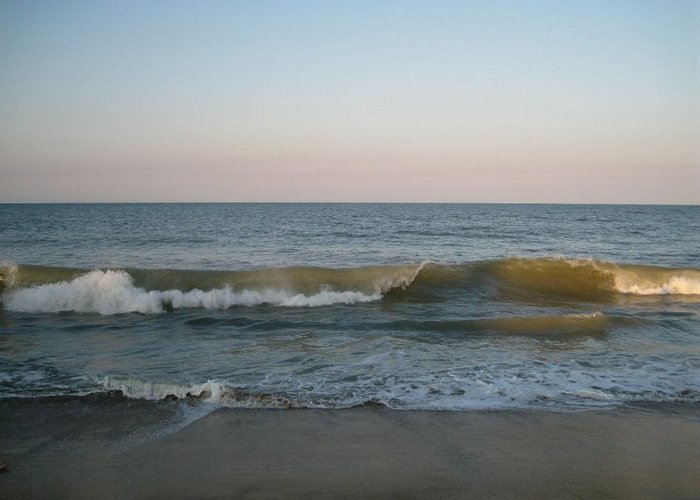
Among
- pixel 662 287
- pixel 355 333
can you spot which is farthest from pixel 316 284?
pixel 662 287

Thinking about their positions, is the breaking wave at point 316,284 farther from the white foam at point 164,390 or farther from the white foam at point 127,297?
the white foam at point 164,390

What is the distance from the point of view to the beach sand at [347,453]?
13.7 ft

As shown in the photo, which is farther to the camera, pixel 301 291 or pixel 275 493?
pixel 301 291

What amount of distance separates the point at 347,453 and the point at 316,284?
10.4 m

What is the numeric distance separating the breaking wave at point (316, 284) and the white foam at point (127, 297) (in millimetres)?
25

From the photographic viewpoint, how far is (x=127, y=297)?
13328 millimetres

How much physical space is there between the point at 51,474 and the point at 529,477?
4116mm

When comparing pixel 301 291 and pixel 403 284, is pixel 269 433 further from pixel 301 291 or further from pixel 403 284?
pixel 403 284

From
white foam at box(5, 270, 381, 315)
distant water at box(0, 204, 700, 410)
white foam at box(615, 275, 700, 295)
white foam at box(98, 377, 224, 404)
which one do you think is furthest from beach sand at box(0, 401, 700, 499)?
white foam at box(615, 275, 700, 295)

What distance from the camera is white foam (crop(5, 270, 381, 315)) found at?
1301 centimetres

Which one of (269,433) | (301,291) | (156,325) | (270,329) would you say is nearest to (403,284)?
(301,291)

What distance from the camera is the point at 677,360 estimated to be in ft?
27.8

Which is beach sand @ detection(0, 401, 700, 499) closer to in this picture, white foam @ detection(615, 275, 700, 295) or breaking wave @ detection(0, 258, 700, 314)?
breaking wave @ detection(0, 258, 700, 314)

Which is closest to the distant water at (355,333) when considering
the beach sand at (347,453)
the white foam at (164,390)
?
the white foam at (164,390)
